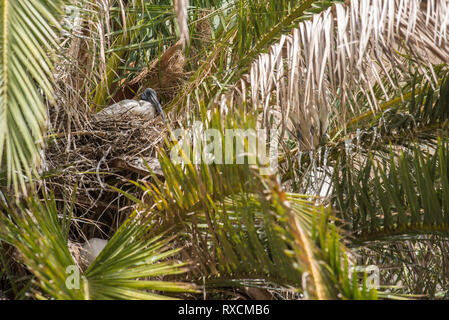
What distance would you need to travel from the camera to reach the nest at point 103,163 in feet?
9.57

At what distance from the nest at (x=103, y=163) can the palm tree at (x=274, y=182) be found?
13 centimetres

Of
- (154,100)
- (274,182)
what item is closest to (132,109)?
(154,100)

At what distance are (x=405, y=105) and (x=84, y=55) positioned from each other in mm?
1898

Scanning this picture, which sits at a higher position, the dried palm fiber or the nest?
the dried palm fiber

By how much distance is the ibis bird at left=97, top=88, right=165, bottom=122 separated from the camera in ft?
11.3

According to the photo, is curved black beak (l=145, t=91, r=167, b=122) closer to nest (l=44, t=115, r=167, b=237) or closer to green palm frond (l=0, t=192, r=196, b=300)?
nest (l=44, t=115, r=167, b=237)

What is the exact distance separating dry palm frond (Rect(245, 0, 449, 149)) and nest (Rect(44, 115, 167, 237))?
0.83 metres

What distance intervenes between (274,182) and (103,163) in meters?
1.78

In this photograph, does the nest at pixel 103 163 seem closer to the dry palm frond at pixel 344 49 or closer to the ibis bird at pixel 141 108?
the ibis bird at pixel 141 108

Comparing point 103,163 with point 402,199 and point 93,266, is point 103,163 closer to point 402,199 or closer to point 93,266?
point 93,266

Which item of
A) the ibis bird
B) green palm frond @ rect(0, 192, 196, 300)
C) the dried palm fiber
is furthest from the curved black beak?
green palm frond @ rect(0, 192, 196, 300)
